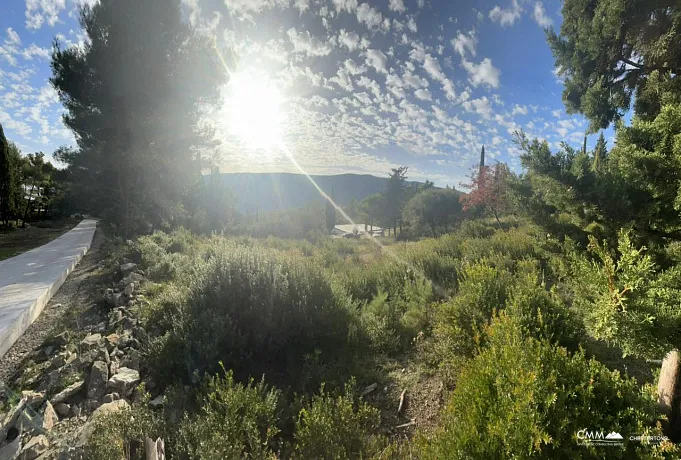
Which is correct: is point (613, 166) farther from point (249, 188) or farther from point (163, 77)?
point (249, 188)

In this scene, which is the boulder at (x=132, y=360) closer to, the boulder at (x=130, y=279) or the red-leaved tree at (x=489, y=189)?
the boulder at (x=130, y=279)

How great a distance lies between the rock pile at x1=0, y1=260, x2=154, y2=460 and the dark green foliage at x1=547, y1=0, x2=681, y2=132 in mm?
8879

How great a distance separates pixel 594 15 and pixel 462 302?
867 centimetres

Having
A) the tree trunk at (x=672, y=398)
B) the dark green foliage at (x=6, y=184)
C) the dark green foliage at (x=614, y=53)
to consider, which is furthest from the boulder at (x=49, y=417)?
the dark green foliage at (x=6, y=184)

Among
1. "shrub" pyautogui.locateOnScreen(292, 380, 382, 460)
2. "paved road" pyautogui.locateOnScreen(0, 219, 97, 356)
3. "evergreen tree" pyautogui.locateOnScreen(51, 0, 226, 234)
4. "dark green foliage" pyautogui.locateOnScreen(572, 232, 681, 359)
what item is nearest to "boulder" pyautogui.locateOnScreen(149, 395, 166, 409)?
"shrub" pyautogui.locateOnScreen(292, 380, 382, 460)

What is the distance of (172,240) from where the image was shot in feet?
34.0

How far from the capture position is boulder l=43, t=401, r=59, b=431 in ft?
7.92

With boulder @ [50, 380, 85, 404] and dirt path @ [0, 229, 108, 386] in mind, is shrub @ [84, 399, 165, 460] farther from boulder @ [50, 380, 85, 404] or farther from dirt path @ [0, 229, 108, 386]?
dirt path @ [0, 229, 108, 386]

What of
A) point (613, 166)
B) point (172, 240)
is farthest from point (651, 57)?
point (172, 240)

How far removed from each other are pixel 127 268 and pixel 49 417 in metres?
5.10

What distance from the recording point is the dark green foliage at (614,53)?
5699 millimetres

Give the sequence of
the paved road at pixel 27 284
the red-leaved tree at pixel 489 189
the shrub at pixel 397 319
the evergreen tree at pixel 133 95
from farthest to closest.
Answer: the red-leaved tree at pixel 489 189 → the evergreen tree at pixel 133 95 → the shrub at pixel 397 319 → the paved road at pixel 27 284

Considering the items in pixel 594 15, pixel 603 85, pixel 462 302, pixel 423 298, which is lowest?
pixel 423 298

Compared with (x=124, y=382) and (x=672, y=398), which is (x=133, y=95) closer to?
(x=124, y=382)
